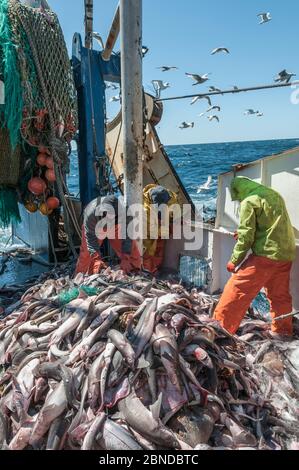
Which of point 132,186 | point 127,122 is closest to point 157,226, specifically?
point 132,186

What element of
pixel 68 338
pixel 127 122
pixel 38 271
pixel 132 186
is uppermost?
pixel 127 122

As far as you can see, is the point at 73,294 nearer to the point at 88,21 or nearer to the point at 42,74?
the point at 42,74

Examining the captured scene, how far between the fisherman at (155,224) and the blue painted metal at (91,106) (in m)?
1.08

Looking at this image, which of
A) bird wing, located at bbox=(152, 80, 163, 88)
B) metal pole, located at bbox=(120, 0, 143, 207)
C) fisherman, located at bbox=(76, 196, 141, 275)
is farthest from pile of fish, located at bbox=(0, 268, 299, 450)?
bird wing, located at bbox=(152, 80, 163, 88)

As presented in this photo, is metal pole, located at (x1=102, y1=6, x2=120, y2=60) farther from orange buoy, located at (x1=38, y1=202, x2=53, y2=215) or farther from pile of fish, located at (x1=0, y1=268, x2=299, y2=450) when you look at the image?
pile of fish, located at (x1=0, y1=268, x2=299, y2=450)

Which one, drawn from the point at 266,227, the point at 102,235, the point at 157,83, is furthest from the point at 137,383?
the point at 157,83

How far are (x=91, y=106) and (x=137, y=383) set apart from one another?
4.98 meters

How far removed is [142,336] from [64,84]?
448 centimetres

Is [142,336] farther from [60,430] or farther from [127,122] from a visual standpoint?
[127,122]

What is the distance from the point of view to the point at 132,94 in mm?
4969

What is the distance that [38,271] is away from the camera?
732 centimetres

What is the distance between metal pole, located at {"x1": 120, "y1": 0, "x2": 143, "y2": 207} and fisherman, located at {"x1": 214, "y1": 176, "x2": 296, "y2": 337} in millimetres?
1608

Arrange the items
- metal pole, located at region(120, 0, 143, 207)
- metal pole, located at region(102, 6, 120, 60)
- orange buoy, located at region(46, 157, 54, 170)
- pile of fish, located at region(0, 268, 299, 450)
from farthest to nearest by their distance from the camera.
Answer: orange buoy, located at region(46, 157, 54, 170) → metal pole, located at region(102, 6, 120, 60) → metal pole, located at region(120, 0, 143, 207) → pile of fish, located at region(0, 268, 299, 450)

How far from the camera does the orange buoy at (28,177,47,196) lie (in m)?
6.59
